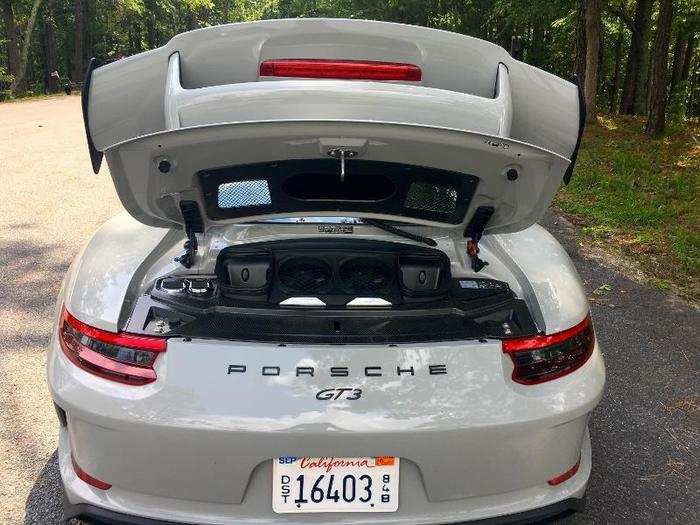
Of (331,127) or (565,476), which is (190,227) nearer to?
(331,127)

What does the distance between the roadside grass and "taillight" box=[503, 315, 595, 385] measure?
3.57 m

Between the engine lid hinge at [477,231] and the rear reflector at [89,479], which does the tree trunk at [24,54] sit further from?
the engine lid hinge at [477,231]

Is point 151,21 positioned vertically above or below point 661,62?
above

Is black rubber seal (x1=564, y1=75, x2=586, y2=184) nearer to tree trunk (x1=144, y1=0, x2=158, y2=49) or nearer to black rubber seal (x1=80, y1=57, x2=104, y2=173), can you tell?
black rubber seal (x1=80, y1=57, x2=104, y2=173)

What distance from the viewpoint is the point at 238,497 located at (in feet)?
6.16

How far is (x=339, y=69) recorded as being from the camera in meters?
2.13

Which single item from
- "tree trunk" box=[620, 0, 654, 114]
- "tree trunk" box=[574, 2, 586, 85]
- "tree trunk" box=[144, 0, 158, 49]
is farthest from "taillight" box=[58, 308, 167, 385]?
"tree trunk" box=[144, 0, 158, 49]

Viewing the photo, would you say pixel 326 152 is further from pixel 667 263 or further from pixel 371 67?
pixel 667 263

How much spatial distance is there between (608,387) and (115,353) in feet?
9.40

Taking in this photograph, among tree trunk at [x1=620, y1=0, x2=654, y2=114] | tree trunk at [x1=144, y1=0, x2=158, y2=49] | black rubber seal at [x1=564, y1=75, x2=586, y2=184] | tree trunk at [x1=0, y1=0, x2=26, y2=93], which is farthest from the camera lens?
tree trunk at [x1=144, y1=0, x2=158, y2=49]

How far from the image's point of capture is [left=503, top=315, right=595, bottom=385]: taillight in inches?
79.5

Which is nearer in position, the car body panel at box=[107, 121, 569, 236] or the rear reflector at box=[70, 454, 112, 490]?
the car body panel at box=[107, 121, 569, 236]

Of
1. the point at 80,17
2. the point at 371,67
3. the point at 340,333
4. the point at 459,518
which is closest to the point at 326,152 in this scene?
the point at 371,67

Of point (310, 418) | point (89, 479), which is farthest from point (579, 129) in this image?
point (89, 479)
